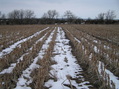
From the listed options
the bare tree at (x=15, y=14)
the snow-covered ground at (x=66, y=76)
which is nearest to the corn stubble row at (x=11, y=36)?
the snow-covered ground at (x=66, y=76)

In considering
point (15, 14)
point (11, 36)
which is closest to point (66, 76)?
point (11, 36)

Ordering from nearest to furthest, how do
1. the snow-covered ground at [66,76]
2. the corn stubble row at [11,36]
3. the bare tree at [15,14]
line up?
the snow-covered ground at [66,76]
the corn stubble row at [11,36]
the bare tree at [15,14]

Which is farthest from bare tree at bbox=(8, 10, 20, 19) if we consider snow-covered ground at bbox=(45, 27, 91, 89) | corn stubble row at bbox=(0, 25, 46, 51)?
snow-covered ground at bbox=(45, 27, 91, 89)

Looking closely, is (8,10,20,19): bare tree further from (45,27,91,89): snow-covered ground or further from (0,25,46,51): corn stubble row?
(45,27,91,89): snow-covered ground

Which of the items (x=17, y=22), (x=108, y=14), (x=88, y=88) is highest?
(x=108, y=14)

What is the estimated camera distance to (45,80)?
373 centimetres

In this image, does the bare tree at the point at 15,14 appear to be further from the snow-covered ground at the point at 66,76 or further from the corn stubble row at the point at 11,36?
the snow-covered ground at the point at 66,76

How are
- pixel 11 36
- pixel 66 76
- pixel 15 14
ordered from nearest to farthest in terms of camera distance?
1. pixel 66 76
2. pixel 11 36
3. pixel 15 14

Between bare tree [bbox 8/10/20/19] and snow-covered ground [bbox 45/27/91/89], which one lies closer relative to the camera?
snow-covered ground [bbox 45/27/91/89]

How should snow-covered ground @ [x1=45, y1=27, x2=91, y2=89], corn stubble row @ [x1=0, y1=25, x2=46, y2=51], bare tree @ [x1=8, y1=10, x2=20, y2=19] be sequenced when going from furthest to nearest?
bare tree @ [x1=8, y1=10, x2=20, y2=19], corn stubble row @ [x1=0, y1=25, x2=46, y2=51], snow-covered ground @ [x1=45, y1=27, x2=91, y2=89]

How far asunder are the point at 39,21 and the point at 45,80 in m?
64.2

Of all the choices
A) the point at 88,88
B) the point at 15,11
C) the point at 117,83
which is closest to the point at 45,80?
the point at 88,88

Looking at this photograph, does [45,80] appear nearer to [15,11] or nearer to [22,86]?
[22,86]

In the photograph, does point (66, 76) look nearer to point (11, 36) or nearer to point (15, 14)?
point (11, 36)
